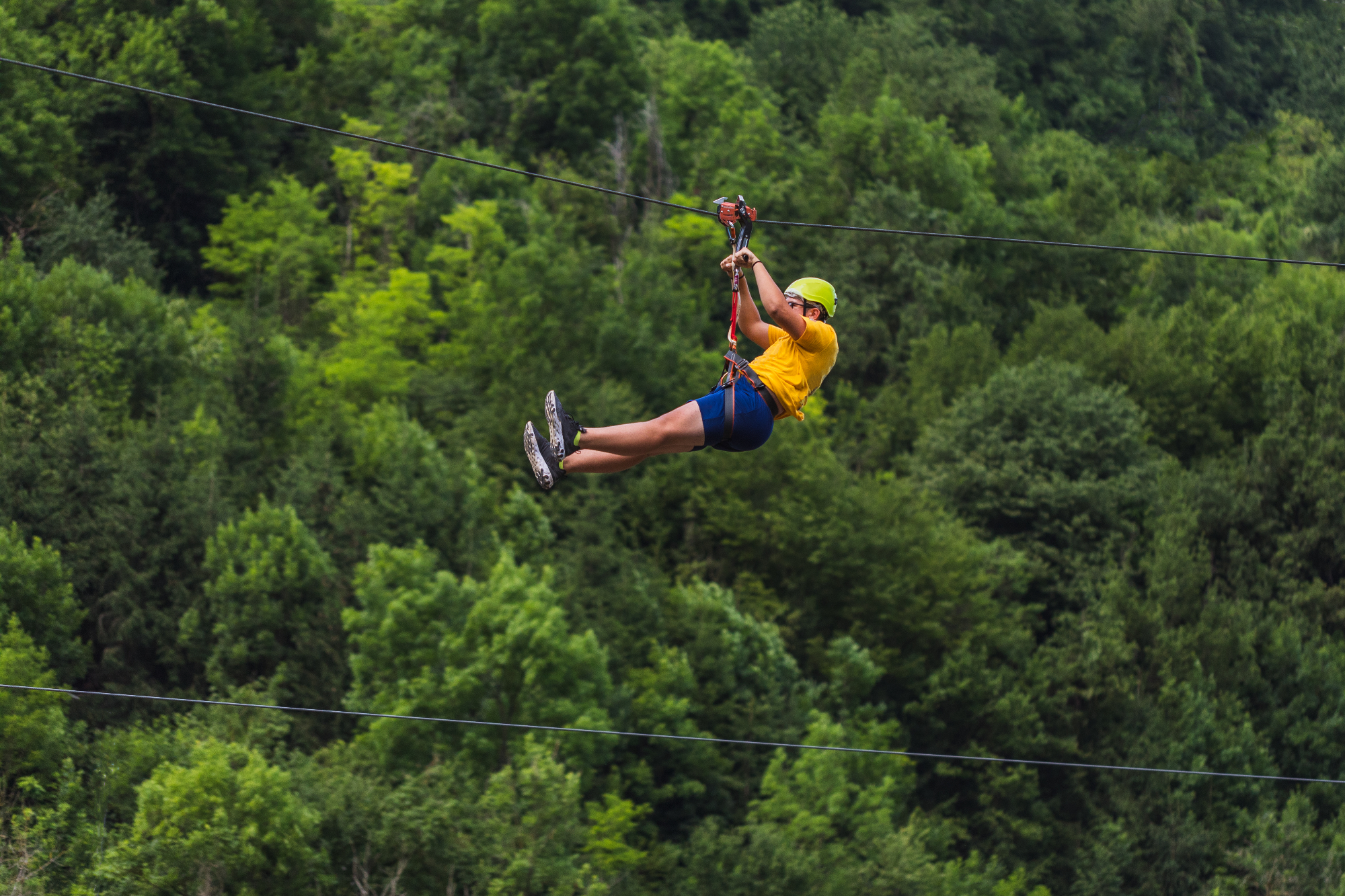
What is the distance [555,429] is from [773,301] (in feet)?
4.81

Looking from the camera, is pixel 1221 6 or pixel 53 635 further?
pixel 1221 6

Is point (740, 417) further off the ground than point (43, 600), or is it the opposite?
point (740, 417)

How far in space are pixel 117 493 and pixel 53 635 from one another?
3839 millimetres

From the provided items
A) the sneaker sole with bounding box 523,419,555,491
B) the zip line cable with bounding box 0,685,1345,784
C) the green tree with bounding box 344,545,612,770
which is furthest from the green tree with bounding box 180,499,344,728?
the sneaker sole with bounding box 523,419,555,491

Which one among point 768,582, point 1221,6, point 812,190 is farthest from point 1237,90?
point 768,582

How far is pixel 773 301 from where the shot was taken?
8328 mm

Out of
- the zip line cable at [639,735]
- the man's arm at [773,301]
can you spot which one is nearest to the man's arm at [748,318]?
the man's arm at [773,301]

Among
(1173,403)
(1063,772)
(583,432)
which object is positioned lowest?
(1063,772)

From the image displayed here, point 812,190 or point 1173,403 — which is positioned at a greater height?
point 812,190

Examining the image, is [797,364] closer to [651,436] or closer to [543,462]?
[651,436]

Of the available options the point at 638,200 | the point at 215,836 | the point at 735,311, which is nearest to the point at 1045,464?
the point at 638,200

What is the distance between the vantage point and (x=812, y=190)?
5256 centimetres

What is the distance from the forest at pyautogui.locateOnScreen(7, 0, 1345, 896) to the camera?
27.8 meters

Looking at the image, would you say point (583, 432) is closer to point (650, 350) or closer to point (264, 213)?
Result: point (650, 350)
